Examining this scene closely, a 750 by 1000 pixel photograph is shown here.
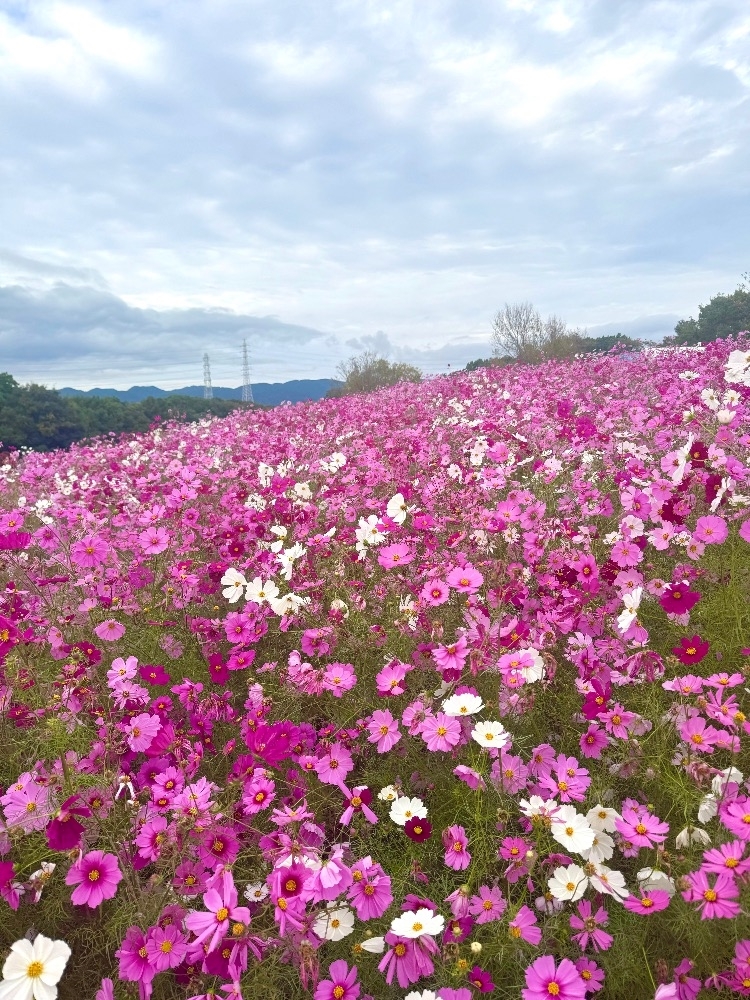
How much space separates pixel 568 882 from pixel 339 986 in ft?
2.16

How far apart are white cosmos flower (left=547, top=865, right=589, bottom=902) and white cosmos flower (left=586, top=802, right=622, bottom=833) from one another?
7.1 inches

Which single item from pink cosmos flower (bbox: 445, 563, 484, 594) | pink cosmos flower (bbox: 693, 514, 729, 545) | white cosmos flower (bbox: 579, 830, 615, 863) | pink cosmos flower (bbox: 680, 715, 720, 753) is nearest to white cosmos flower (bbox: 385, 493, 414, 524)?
pink cosmos flower (bbox: 445, 563, 484, 594)

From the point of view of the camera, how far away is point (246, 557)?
3.73m

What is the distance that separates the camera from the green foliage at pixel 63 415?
66.3 feet

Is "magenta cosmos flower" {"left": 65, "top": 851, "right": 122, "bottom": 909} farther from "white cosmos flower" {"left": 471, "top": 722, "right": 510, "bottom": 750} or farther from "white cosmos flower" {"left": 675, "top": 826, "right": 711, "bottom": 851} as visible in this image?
"white cosmos flower" {"left": 675, "top": 826, "right": 711, "bottom": 851}

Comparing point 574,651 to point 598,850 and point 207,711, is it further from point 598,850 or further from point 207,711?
point 207,711

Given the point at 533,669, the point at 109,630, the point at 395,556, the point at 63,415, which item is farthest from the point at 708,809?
the point at 63,415

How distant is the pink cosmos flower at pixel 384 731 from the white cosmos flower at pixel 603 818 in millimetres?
663

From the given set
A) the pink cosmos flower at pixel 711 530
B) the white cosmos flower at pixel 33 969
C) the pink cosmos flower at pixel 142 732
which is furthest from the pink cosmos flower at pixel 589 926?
the pink cosmos flower at pixel 711 530

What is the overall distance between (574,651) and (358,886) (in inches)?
51.4

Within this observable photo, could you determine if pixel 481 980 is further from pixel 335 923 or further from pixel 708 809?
pixel 708 809

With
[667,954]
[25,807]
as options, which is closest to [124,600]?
[25,807]

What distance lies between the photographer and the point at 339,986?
1578 millimetres

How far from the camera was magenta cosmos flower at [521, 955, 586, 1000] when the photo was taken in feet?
4.77
